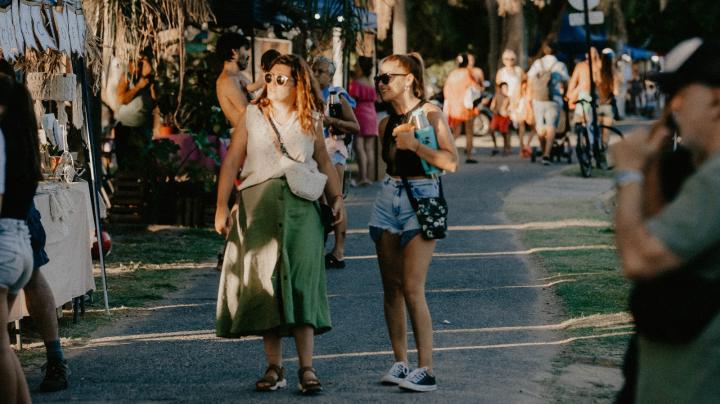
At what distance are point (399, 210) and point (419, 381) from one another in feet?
2.87

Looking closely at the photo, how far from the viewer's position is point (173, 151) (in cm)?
1457

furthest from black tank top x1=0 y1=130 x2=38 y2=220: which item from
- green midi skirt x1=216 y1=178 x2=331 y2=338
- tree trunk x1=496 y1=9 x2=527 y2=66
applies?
tree trunk x1=496 y1=9 x2=527 y2=66

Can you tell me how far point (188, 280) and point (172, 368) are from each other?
3.51 metres

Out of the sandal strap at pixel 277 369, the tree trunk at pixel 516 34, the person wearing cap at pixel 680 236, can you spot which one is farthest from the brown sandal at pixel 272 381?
the tree trunk at pixel 516 34

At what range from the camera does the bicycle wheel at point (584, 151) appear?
65.8ft

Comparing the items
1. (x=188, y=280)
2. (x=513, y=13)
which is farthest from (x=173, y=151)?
(x=513, y=13)

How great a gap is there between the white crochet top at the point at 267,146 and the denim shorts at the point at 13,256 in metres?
1.57

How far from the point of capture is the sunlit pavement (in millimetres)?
6691

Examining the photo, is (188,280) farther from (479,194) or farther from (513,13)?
(513,13)

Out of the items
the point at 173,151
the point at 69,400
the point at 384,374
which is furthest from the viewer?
the point at 173,151

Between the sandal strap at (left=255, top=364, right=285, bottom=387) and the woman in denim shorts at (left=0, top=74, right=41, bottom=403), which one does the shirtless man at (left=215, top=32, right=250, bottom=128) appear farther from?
the woman in denim shorts at (left=0, top=74, right=41, bottom=403)

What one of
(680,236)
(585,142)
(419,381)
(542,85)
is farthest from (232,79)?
(542,85)

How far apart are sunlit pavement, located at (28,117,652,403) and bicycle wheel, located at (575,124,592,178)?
27.1 feet

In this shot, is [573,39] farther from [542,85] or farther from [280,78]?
[280,78]
